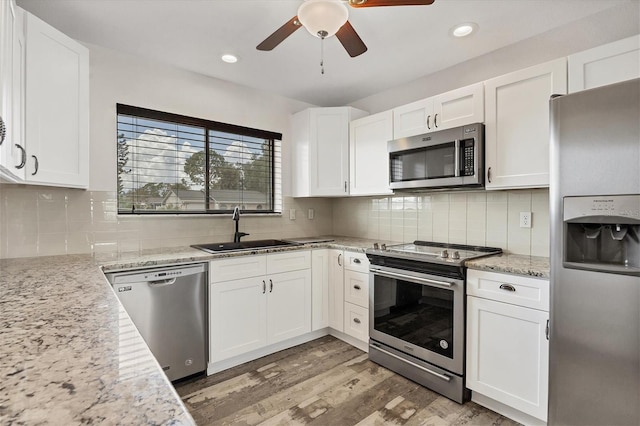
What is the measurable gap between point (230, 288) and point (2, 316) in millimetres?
1554

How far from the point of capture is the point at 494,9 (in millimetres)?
1915

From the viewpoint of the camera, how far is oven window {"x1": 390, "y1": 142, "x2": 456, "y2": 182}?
2297 millimetres

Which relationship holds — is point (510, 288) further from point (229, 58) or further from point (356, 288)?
point (229, 58)

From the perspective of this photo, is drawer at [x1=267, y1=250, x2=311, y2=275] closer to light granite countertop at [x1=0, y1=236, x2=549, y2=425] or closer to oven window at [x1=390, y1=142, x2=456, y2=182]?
oven window at [x1=390, y1=142, x2=456, y2=182]

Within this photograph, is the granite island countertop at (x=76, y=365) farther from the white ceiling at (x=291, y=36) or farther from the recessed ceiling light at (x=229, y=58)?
the recessed ceiling light at (x=229, y=58)

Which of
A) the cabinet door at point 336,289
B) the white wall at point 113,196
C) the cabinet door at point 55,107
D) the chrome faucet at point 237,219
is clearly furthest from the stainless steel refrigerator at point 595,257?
the cabinet door at point 55,107

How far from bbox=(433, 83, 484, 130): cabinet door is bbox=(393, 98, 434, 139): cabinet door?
5 cm

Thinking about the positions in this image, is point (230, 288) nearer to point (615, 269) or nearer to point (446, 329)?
point (446, 329)

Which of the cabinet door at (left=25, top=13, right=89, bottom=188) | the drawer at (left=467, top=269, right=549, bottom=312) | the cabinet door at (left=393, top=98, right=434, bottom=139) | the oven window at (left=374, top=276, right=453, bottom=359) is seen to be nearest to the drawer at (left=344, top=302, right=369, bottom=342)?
the oven window at (left=374, top=276, right=453, bottom=359)

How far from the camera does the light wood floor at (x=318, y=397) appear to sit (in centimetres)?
184

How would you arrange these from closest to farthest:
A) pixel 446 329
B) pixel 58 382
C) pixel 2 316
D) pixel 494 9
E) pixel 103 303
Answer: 1. pixel 58 382
2. pixel 2 316
3. pixel 103 303
4. pixel 494 9
5. pixel 446 329

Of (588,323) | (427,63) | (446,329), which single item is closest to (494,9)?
(427,63)

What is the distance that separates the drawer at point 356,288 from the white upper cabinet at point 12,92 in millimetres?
2248

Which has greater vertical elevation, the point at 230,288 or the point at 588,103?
the point at 588,103
